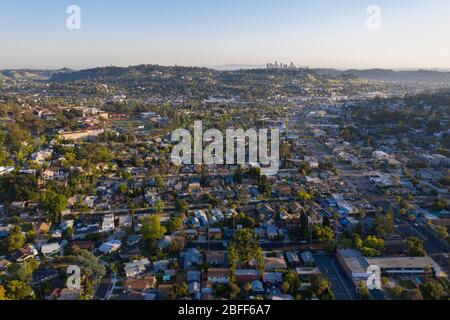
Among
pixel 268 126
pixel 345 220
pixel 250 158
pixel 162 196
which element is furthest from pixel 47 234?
pixel 268 126

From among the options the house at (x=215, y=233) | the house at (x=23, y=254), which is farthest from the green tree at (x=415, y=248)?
the house at (x=23, y=254)

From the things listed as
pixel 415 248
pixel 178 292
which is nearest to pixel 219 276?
pixel 178 292

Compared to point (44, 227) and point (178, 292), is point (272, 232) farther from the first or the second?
point (44, 227)

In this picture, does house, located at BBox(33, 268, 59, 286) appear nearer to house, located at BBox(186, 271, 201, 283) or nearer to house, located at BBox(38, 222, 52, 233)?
house, located at BBox(38, 222, 52, 233)

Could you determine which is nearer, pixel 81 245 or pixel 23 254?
pixel 23 254

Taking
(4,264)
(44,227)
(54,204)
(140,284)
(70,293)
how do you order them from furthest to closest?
1. (54,204)
2. (44,227)
3. (4,264)
4. (140,284)
5. (70,293)

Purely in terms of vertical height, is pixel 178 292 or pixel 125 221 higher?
pixel 125 221

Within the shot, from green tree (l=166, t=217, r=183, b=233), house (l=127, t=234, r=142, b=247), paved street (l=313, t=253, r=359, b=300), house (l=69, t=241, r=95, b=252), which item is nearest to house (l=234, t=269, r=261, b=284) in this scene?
paved street (l=313, t=253, r=359, b=300)
